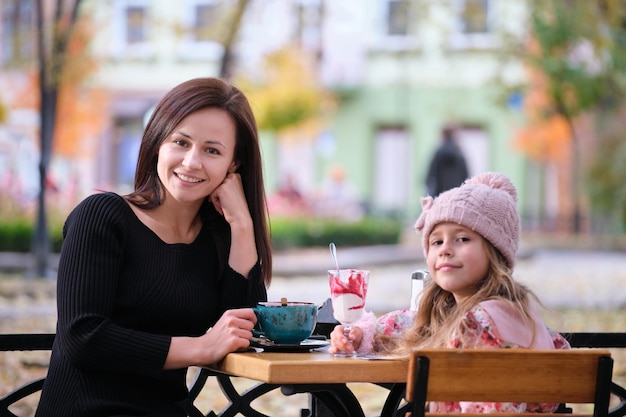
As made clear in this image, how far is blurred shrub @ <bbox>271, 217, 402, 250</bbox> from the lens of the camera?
1953cm

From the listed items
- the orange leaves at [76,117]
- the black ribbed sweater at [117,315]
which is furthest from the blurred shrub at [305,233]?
the black ribbed sweater at [117,315]

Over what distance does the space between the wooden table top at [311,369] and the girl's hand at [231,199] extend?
568 millimetres

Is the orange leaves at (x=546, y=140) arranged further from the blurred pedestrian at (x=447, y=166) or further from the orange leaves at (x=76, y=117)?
the blurred pedestrian at (x=447, y=166)

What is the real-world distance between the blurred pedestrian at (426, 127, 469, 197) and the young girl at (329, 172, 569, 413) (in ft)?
46.3

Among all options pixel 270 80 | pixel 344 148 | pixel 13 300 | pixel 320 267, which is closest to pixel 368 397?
pixel 13 300

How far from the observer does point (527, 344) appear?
10.1 ft

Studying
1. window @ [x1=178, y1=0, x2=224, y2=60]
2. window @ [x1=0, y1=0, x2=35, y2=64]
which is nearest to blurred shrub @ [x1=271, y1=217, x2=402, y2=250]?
window @ [x1=0, y1=0, x2=35, y2=64]

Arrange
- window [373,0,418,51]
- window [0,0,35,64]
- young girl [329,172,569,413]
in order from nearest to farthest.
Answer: young girl [329,172,569,413] < window [0,0,35,64] < window [373,0,418,51]

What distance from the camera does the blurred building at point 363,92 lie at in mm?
32531

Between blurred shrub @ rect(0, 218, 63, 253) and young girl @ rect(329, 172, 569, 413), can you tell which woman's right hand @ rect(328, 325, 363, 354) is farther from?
blurred shrub @ rect(0, 218, 63, 253)

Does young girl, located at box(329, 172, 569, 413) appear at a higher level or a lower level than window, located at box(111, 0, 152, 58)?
lower

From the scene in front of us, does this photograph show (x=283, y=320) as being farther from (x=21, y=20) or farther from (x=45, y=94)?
(x=21, y=20)

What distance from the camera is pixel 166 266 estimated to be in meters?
3.34

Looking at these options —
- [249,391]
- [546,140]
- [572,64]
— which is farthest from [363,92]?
[249,391]
